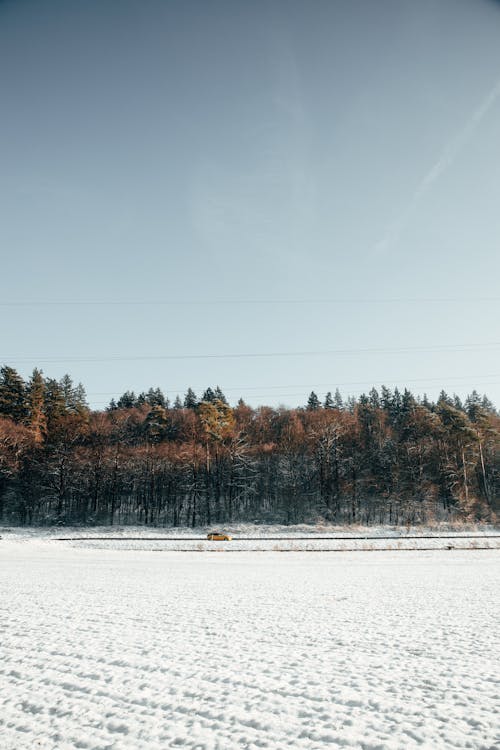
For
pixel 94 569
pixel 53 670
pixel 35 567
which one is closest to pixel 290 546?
pixel 94 569

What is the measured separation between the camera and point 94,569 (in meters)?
19.3

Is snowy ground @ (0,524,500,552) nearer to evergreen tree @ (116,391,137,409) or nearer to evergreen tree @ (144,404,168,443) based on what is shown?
evergreen tree @ (144,404,168,443)

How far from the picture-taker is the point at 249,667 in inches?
240

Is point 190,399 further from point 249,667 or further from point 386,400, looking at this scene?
point 249,667

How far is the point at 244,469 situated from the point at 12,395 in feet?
124

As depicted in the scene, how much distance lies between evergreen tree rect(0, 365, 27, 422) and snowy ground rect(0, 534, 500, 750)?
58959 mm

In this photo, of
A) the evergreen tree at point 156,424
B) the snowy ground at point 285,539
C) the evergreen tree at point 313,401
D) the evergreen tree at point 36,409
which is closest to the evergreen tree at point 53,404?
the evergreen tree at point 36,409

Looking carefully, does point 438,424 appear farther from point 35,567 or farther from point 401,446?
point 35,567

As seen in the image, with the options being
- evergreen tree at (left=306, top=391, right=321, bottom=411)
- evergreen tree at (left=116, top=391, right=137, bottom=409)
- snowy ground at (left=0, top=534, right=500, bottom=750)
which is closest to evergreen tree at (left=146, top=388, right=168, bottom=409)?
evergreen tree at (left=116, top=391, right=137, bottom=409)

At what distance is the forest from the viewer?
54.2 meters

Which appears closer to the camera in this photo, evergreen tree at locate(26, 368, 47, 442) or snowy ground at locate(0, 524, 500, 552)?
snowy ground at locate(0, 524, 500, 552)

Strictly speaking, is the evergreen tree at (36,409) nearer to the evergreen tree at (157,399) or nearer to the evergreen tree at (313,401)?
the evergreen tree at (157,399)

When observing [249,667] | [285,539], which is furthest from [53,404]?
[249,667]

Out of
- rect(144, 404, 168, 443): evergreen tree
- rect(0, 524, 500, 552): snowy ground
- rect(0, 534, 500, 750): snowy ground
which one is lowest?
rect(0, 524, 500, 552): snowy ground
